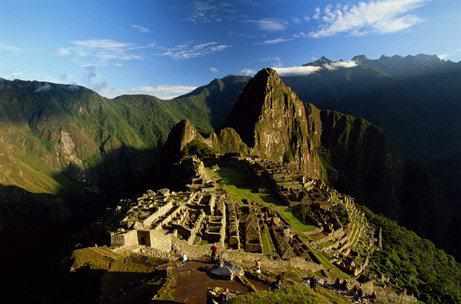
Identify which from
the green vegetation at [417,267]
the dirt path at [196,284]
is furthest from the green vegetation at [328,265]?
the dirt path at [196,284]

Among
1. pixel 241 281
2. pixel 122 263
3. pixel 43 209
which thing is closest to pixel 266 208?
pixel 122 263

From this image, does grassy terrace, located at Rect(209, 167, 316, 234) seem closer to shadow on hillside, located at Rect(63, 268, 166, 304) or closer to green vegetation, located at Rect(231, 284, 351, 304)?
shadow on hillside, located at Rect(63, 268, 166, 304)

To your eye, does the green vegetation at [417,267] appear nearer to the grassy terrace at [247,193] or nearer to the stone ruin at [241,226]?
the stone ruin at [241,226]

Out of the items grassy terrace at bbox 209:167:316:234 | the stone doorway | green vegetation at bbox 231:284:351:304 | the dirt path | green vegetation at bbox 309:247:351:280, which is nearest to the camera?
green vegetation at bbox 231:284:351:304

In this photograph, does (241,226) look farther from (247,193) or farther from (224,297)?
(224,297)

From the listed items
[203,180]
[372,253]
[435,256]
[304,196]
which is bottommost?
[435,256]

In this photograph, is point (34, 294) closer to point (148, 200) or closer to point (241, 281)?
point (241, 281)

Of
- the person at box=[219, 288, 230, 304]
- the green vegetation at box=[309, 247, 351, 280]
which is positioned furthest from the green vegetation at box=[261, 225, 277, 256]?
the person at box=[219, 288, 230, 304]

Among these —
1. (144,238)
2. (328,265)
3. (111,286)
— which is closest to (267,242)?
(328,265)
